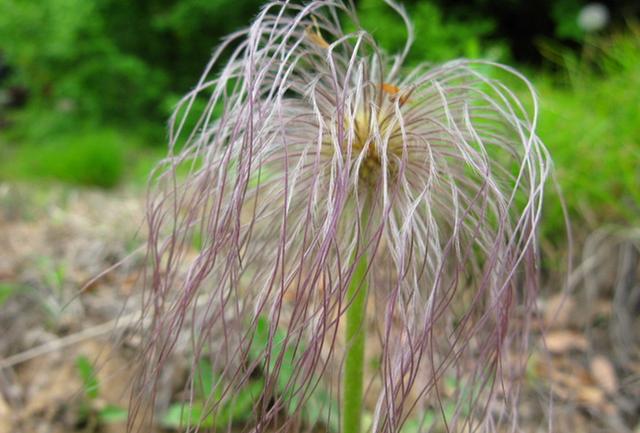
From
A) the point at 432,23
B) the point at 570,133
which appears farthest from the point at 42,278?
the point at 432,23

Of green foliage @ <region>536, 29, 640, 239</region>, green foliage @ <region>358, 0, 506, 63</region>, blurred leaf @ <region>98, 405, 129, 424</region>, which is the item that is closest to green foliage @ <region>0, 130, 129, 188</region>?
green foliage @ <region>358, 0, 506, 63</region>

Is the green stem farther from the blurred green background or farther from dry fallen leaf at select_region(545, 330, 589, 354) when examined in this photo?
the blurred green background

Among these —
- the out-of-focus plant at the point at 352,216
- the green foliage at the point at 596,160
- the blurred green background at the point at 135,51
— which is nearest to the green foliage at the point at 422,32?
the blurred green background at the point at 135,51

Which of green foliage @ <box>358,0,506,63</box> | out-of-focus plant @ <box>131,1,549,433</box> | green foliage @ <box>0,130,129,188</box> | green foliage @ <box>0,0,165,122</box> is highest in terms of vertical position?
out-of-focus plant @ <box>131,1,549,433</box>

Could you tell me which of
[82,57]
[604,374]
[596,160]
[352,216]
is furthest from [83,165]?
[352,216]

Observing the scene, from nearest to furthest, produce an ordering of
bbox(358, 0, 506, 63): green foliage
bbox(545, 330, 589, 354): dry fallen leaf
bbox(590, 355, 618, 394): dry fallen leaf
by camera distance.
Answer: bbox(590, 355, 618, 394): dry fallen leaf < bbox(545, 330, 589, 354): dry fallen leaf < bbox(358, 0, 506, 63): green foliage

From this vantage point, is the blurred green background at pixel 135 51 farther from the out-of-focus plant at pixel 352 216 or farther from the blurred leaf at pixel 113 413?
the out-of-focus plant at pixel 352 216
